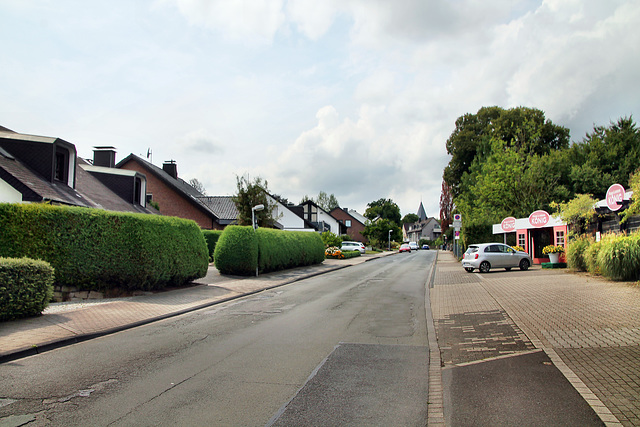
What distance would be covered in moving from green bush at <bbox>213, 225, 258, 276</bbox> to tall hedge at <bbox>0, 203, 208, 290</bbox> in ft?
16.9

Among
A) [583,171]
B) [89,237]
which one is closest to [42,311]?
[89,237]

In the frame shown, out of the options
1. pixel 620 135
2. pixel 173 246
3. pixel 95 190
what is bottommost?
pixel 173 246

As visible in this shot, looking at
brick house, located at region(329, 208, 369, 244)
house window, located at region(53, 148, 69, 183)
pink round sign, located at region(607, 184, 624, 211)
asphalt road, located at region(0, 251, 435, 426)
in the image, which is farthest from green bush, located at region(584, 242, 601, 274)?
brick house, located at region(329, 208, 369, 244)

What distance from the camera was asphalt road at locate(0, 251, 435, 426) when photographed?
175 inches

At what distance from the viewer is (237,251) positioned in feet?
67.1

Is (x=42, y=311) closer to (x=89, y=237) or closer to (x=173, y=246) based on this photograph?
(x=89, y=237)

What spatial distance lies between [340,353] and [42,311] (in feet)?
23.3

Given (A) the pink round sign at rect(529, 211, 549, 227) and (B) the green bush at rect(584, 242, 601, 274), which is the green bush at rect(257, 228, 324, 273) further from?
(A) the pink round sign at rect(529, 211, 549, 227)

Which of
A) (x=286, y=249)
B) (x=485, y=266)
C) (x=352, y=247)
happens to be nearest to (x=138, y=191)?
(x=286, y=249)

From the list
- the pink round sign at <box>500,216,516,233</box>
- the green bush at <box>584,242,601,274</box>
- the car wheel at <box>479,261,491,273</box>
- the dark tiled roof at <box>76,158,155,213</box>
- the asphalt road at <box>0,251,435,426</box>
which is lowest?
the asphalt road at <box>0,251,435,426</box>

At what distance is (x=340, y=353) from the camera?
6.98m

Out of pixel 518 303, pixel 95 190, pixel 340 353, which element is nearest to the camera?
pixel 340 353

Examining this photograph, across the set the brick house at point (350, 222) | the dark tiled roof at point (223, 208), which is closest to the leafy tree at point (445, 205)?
the brick house at point (350, 222)

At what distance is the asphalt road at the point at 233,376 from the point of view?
14.6 ft
